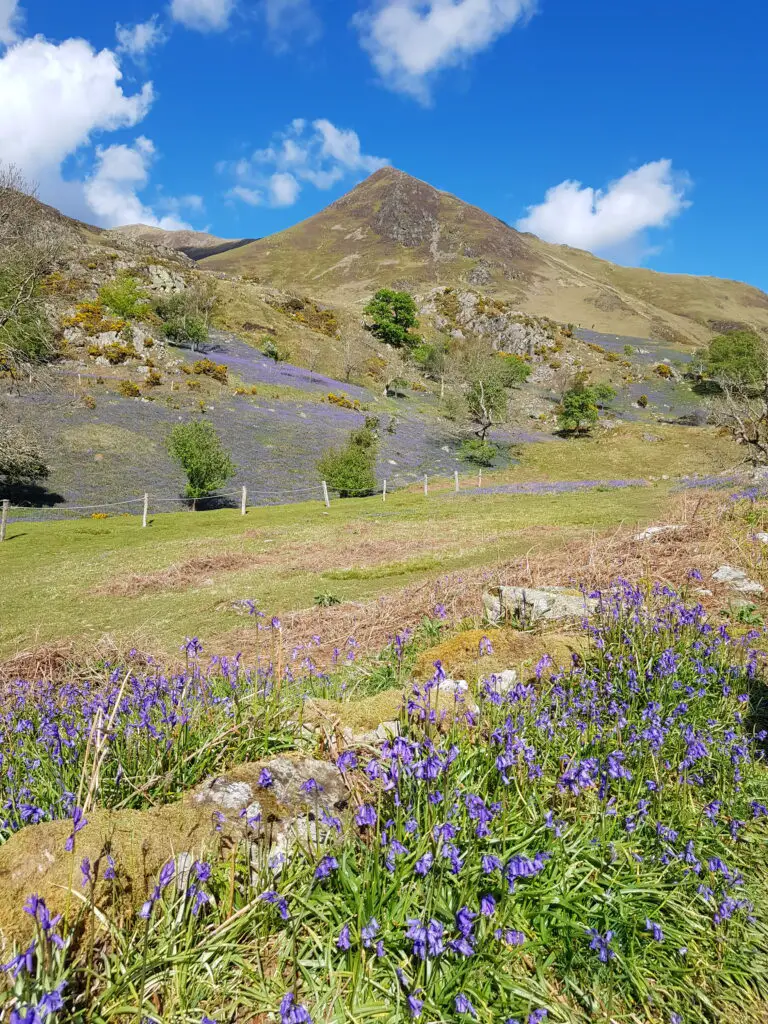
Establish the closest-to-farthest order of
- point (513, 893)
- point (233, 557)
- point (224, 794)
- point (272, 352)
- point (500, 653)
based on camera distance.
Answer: point (513, 893)
point (224, 794)
point (500, 653)
point (233, 557)
point (272, 352)

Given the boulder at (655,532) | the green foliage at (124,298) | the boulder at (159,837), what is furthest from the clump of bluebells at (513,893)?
the green foliage at (124,298)

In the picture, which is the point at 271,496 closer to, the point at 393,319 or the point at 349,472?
the point at 349,472

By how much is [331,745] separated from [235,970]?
1.51 meters

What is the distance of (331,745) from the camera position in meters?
3.74

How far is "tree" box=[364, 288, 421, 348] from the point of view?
4011 inches

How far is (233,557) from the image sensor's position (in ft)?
60.7

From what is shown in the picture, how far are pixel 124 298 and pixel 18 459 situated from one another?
4518 cm

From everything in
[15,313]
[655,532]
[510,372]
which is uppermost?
[510,372]

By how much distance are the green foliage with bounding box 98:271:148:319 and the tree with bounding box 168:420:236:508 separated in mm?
42554

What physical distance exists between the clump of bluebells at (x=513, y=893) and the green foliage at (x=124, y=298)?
247 feet

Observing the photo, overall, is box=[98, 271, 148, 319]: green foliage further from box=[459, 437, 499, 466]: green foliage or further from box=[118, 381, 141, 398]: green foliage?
box=[459, 437, 499, 466]: green foliage

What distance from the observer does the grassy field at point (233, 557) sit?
1255 centimetres

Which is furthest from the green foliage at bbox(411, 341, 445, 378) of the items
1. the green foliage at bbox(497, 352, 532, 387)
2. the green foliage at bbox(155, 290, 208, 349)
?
the green foliage at bbox(155, 290, 208, 349)

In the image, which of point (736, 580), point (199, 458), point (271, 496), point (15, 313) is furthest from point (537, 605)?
point (15, 313)
